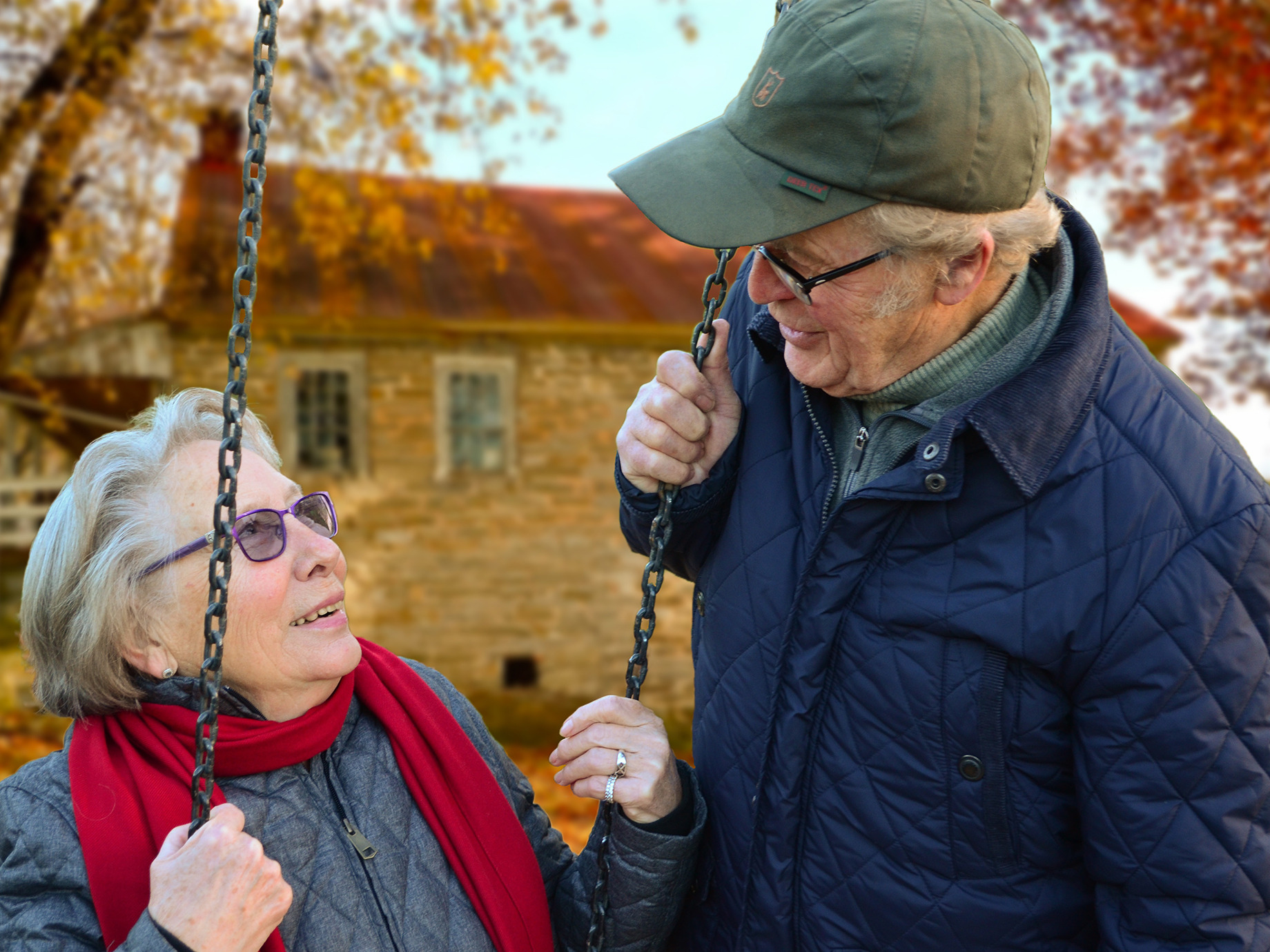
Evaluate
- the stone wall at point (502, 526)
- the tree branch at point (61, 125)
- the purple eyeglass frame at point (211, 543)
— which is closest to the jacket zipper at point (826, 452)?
the purple eyeglass frame at point (211, 543)

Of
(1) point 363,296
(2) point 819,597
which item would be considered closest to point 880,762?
(2) point 819,597

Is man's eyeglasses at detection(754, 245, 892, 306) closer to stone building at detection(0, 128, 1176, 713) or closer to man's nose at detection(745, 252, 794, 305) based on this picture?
man's nose at detection(745, 252, 794, 305)

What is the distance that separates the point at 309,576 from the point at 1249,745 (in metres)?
1.59

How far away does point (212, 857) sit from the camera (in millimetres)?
1586

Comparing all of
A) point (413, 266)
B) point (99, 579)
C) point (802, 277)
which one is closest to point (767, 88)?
point (802, 277)

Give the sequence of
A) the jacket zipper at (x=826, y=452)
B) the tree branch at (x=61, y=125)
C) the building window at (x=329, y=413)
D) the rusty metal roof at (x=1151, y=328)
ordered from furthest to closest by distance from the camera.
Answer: the rusty metal roof at (x=1151, y=328)
the building window at (x=329, y=413)
the tree branch at (x=61, y=125)
the jacket zipper at (x=826, y=452)

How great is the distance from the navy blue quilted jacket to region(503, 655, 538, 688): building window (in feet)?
33.7

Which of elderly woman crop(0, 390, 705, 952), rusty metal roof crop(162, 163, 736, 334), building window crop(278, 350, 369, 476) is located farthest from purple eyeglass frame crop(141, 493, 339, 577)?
building window crop(278, 350, 369, 476)

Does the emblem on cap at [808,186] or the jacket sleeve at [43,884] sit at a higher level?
the emblem on cap at [808,186]

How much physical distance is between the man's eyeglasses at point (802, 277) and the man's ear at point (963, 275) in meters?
0.11

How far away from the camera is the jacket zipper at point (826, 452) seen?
5.76ft

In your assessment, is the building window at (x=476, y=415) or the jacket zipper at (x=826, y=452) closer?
the jacket zipper at (x=826, y=452)

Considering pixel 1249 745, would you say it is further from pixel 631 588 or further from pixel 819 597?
pixel 631 588

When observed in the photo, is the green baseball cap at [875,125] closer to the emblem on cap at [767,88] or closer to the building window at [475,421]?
the emblem on cap at [767,88]
